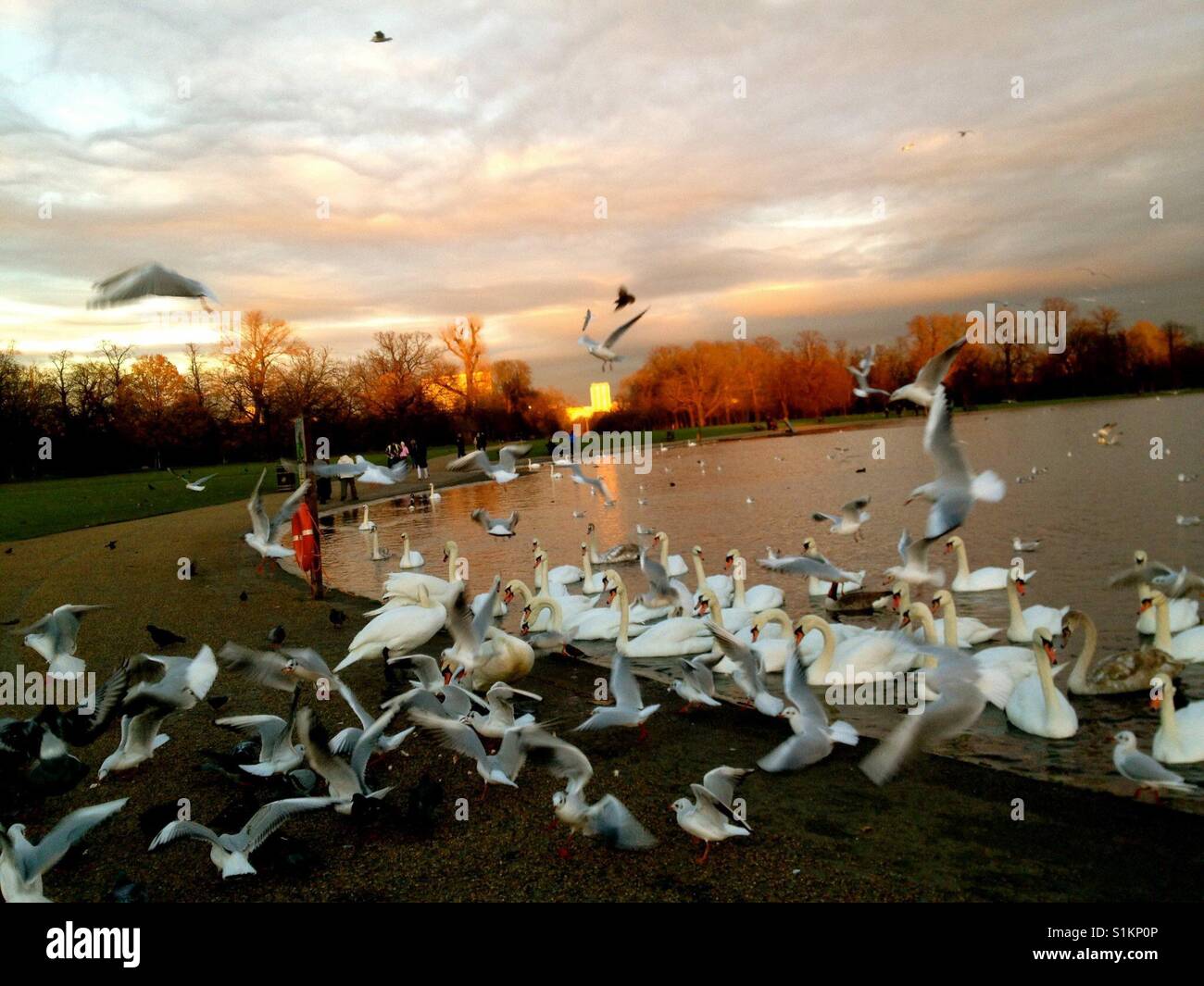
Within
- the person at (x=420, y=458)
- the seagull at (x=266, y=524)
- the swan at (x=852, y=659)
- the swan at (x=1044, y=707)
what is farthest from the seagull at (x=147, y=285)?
the person at (x=420, y=458)

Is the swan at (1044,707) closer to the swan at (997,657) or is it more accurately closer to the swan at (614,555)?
the swan at (997,657)

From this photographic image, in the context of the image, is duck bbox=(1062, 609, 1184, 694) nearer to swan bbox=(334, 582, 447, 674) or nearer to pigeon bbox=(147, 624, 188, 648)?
swan bbox=(334, 582, 447, 674)

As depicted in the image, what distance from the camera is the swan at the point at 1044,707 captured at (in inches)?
304

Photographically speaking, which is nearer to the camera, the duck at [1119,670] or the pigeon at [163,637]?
the duck at [1119,670]

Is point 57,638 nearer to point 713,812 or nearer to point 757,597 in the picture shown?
point 713,812

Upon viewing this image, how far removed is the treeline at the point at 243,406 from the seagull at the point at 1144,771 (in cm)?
5405

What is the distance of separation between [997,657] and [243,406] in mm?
67157

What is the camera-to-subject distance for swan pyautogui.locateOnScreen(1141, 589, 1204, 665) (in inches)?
358

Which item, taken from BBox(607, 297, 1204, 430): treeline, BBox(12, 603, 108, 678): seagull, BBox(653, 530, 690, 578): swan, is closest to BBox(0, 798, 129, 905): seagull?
BBox(12, 603, 108, 678): seagull

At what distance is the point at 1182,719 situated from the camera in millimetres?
7008

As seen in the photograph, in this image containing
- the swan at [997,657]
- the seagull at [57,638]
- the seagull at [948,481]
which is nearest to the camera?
the seagull at [948,481]

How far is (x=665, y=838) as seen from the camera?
19.3ft
